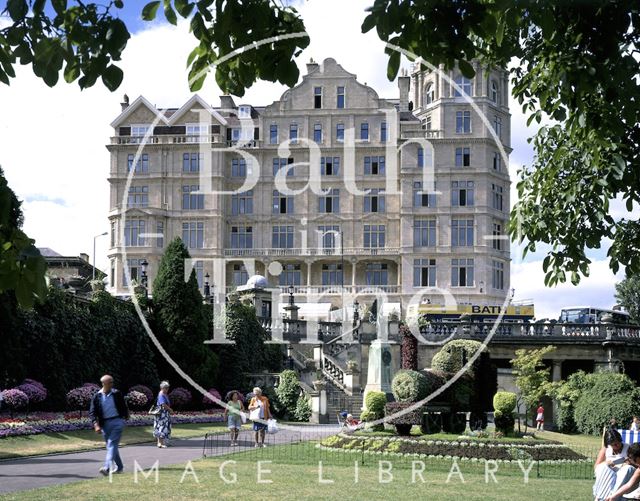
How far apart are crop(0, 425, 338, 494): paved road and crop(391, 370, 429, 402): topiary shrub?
12.3 ft

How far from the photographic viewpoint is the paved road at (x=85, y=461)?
56.0 ft

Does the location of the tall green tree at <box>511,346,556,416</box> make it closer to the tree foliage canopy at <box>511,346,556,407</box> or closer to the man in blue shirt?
the tree foliage canopy at <box>511,346,556,407</box>

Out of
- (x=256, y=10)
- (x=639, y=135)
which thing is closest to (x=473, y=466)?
(x=639, y=135)

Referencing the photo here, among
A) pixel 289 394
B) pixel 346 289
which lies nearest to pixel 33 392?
pixel 289 394

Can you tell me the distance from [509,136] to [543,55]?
6764 centimetres

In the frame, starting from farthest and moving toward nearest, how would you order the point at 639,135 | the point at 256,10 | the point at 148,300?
1. the point at 148,300
2. the point at 639,135
3. the point at 256,10

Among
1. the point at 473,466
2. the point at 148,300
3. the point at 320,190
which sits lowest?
the point at 473,466

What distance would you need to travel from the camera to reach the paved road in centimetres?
1706

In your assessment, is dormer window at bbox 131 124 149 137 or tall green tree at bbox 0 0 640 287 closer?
tall green tree at bbox 0 0 640 287

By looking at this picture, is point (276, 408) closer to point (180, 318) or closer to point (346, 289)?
point (180, 318)

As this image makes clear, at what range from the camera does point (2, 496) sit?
14445 mm

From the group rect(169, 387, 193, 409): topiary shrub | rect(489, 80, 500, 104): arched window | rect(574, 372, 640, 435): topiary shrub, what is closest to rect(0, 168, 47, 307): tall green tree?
rect(169, 387, 193, 409): topiary shrub

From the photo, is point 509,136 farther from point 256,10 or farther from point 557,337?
point 256,10

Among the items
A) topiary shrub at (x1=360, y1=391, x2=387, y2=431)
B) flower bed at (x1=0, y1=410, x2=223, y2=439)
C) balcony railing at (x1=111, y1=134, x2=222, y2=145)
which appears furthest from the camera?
balcony railing at (x1=111, y1=134, x2=222, y2=145)
